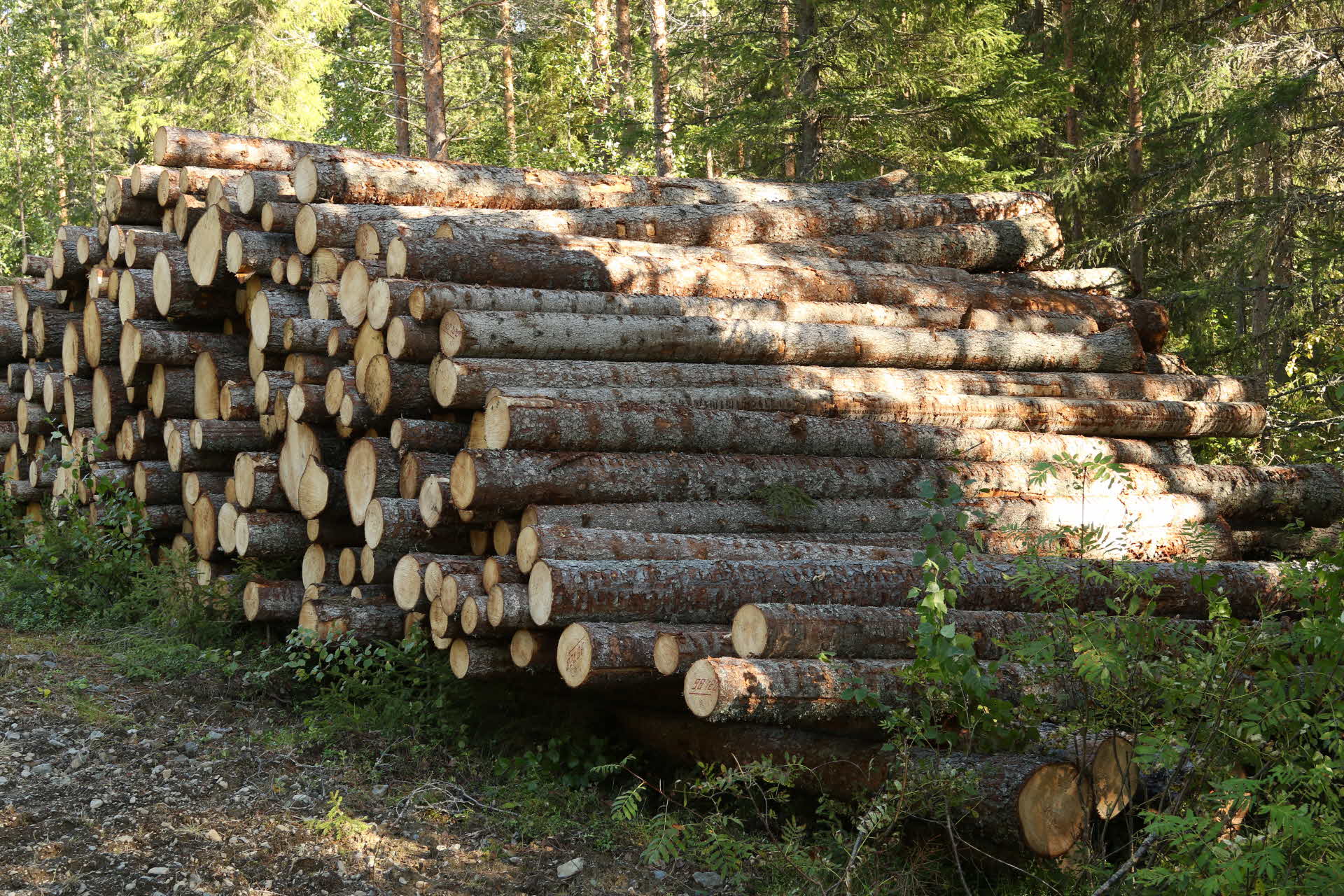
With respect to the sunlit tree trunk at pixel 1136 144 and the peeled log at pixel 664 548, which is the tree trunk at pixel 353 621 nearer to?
the peeled log at pixel 664 548

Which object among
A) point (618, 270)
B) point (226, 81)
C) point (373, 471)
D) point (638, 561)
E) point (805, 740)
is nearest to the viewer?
point (805, 740)

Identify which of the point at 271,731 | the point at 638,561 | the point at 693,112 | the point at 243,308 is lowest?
the point at 271,731

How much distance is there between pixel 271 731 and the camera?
6.24m

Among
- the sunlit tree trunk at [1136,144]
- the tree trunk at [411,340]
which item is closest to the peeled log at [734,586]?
the tree trunk at [411,340]

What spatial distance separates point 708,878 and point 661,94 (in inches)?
610

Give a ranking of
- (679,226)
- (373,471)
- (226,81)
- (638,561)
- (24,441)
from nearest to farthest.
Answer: (638,561) → (373,471) → (679,226) → (24,441) → (226,81)

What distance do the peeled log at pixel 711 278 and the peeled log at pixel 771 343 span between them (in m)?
0.50

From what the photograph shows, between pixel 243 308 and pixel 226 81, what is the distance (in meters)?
19.5

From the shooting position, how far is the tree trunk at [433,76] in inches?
732

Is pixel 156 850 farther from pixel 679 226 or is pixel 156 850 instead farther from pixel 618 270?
pixel 679 226

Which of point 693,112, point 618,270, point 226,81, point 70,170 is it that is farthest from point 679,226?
point 70,170

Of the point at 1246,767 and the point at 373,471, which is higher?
the point at 373,471

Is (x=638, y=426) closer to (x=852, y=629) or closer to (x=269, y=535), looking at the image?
(x=852, y=629)

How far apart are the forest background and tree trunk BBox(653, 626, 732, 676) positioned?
2.82m
